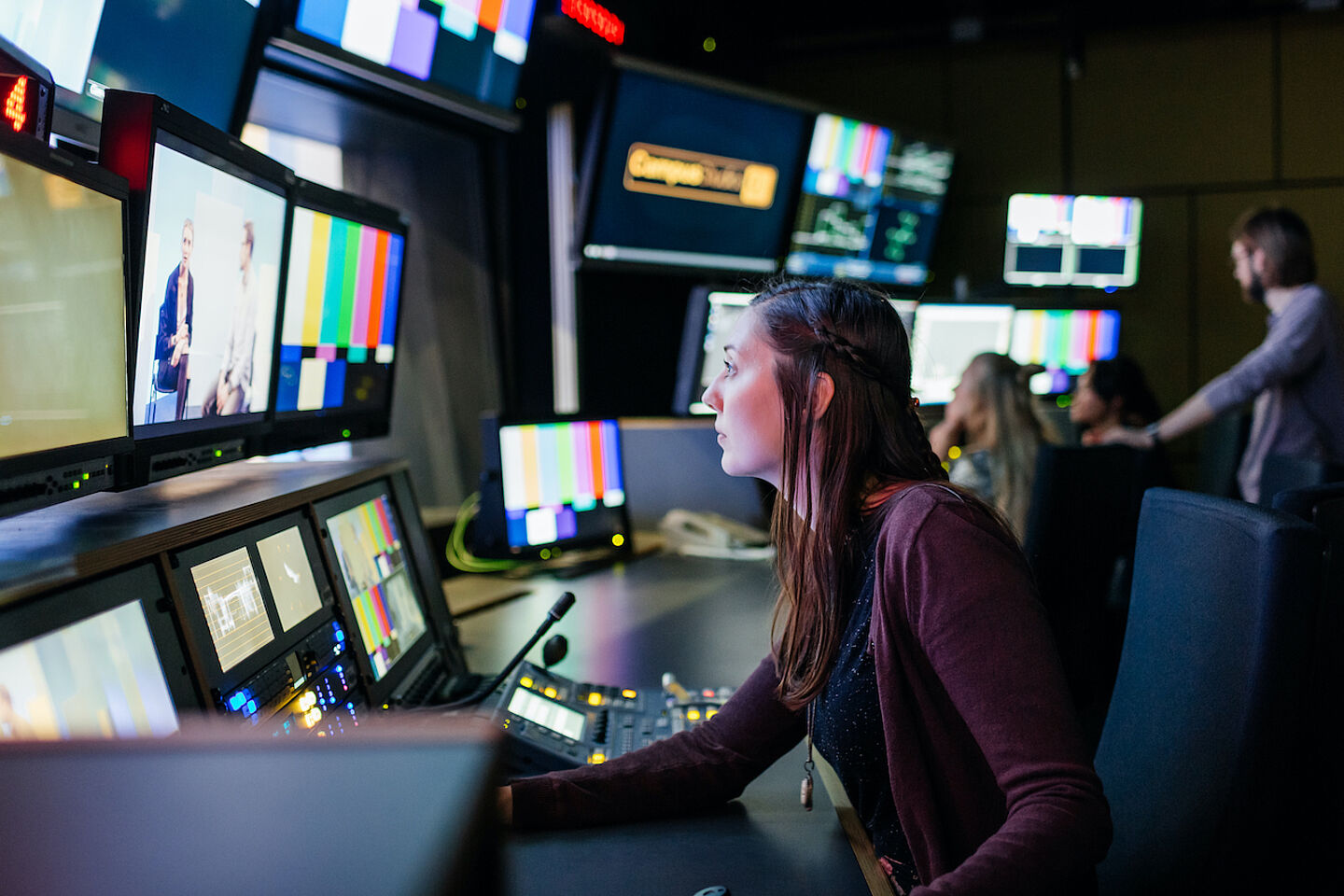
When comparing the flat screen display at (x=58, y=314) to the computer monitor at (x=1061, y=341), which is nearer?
the flat screen display at (x=58, y=314)

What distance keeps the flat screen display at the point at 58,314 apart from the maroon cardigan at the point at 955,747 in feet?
1.76

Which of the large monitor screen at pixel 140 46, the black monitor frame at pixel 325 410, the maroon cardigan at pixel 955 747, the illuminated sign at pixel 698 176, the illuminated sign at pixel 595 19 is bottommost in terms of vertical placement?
the maroon cardigan at pixel 955 747

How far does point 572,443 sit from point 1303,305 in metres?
2.28

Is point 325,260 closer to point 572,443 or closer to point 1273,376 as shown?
point 572,443

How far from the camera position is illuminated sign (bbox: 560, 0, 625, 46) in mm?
2971

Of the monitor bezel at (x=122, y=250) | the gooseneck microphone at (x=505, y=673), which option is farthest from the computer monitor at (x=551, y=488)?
the monitor bezel at (x=122, y=250)

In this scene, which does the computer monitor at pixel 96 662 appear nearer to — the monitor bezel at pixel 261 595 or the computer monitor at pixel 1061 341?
the monitor bezel at pixel 261 595

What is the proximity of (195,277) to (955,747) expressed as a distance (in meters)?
0.94

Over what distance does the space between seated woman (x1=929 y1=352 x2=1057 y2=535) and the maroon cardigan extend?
6.04 feet

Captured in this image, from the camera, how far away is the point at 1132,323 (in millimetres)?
4930

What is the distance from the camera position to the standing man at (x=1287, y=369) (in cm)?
299

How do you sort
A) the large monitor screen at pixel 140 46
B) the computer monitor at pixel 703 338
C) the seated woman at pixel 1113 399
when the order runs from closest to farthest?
the large monitor screen at pixel 140 46
the computer monitor at pixel 703 338
the seated woman at pixel 1113 399

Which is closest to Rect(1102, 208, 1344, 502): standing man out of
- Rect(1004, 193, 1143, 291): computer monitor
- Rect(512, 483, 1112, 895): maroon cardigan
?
Rect(1004, 193, 1143, 291): computer monitor

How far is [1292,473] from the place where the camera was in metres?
2.19
